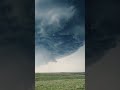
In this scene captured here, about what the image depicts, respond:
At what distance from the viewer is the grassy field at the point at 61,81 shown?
3.44 meters

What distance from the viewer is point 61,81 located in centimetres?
349

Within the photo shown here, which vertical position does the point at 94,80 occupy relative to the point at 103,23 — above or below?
below

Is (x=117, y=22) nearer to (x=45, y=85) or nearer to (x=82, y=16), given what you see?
(x=82, y=16)

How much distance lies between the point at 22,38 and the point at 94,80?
1.04m

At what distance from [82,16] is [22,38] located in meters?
0.87

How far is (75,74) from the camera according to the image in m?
3.47

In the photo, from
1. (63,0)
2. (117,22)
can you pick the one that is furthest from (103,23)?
(63,0)

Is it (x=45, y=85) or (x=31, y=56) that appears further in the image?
(x=45, y=85)

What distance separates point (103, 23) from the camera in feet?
10.7

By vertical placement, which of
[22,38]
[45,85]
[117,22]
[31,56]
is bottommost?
[45,85]

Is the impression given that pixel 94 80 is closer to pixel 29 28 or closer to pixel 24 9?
Answer: pixel 29 28

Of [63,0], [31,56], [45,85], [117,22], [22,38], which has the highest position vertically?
[63,0]

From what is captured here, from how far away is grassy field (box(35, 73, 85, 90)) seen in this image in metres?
3.44

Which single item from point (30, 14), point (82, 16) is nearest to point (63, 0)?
point (82, 16)
